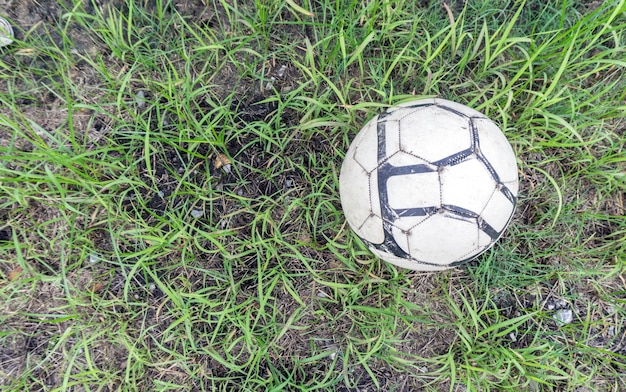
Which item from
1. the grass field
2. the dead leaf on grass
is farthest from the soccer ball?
the dead leaf on grass

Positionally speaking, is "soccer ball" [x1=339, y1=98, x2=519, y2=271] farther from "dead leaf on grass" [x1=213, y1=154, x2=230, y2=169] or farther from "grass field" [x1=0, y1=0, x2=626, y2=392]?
"dead leaf on grass" [x1=213, y1=154, x2=230, y2=169]

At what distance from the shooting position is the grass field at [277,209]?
2156 millimetres

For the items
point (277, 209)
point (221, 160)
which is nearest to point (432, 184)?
point (277, 209)

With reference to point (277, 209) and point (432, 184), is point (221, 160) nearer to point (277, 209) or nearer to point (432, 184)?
point (277, 209)

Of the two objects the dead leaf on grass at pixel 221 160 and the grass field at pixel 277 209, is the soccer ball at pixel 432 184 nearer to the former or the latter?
the grass field at pixel 277 209

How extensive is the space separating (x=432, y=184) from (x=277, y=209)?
979 mm

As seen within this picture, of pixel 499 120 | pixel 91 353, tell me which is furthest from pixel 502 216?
pixel 91 353

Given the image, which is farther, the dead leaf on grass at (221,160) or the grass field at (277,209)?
the dead leaf on grass at (221,160)

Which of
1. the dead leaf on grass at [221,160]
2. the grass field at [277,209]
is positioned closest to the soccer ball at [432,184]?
the grass field at [277,209]

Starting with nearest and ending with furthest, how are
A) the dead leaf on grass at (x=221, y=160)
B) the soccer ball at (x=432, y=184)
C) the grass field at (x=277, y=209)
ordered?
the soccer ball at (x=432, y=184), the grass field at (x=277, y=209), the dead leaf on grass at (x=221, y=160)

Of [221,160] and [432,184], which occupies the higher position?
[432,184]

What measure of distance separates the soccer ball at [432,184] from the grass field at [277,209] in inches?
18.1

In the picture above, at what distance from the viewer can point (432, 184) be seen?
1.58 metres

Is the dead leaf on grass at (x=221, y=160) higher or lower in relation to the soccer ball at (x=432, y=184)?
lower
